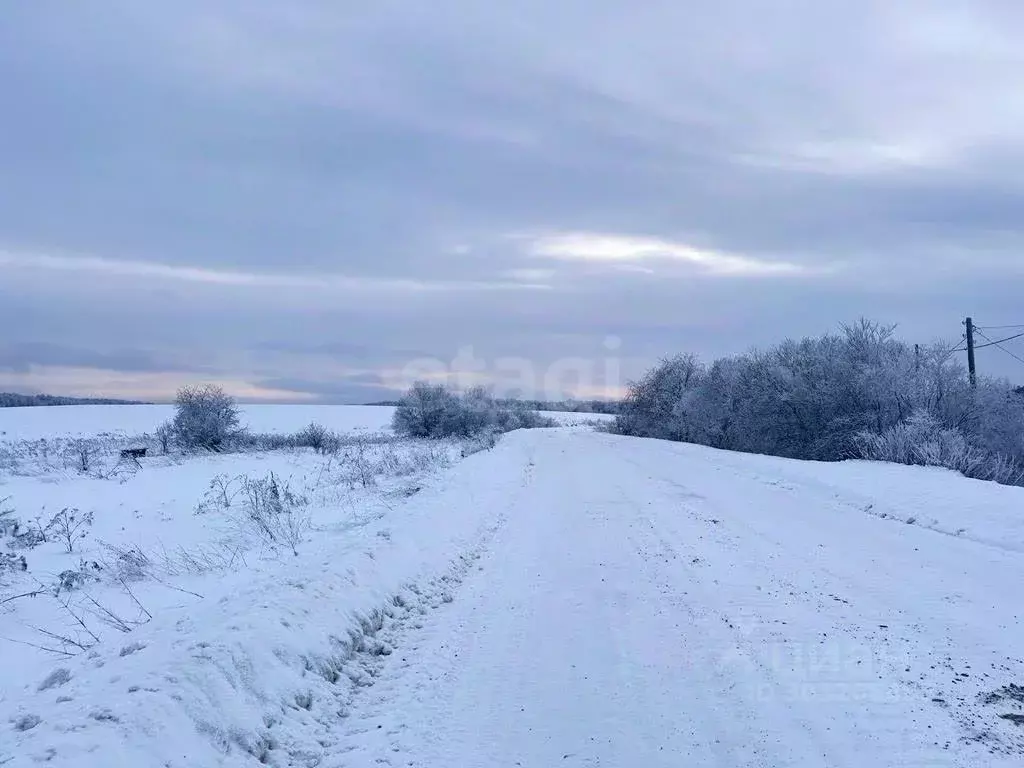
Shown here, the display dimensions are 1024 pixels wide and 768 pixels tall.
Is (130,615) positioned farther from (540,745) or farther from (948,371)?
(948,371)

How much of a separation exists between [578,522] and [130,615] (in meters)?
7.10

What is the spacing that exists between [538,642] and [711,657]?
1521 mm

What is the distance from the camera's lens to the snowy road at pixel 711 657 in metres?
4.77

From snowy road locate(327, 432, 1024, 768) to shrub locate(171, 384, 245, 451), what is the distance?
29.8 m

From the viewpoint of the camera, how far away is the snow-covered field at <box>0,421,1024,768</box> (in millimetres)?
4762

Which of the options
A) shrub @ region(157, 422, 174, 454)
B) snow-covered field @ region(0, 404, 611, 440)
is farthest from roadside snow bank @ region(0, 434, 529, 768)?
snow-covered field @ region(0, 404, 611, 440)

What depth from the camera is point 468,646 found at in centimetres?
671

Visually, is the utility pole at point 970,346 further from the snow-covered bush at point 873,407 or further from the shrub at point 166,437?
the shrub at point 166,437

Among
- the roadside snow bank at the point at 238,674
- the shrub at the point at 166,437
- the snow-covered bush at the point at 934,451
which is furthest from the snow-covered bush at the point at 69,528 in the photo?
the snow-covered bush at the point at 934,451

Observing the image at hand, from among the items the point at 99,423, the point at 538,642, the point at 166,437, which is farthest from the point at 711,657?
the point at 99,423

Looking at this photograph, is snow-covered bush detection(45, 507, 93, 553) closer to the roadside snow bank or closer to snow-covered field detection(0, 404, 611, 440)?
the roadside snow bank

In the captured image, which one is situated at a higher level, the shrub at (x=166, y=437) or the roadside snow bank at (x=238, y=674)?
the shrub at (x=166, y=437)

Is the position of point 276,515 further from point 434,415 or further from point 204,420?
point 434,415

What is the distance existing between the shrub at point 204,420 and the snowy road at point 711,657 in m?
29.8
